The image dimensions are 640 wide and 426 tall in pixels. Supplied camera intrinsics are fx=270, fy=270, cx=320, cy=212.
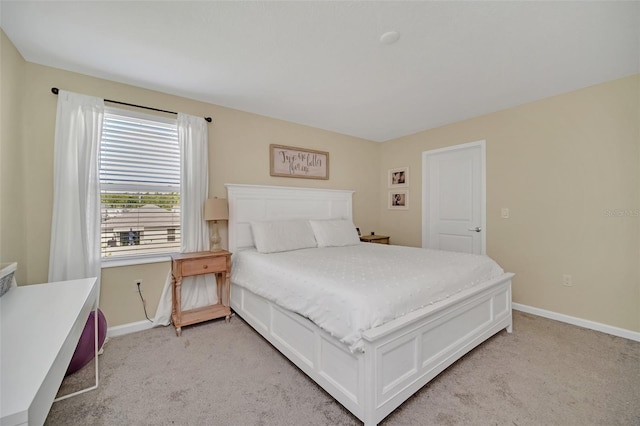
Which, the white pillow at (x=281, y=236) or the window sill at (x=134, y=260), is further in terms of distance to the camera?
the white pillow at (x=281, y=236)

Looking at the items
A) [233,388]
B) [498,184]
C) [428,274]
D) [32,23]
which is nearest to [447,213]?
[498,184]

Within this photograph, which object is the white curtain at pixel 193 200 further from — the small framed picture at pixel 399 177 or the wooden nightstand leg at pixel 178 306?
the small framed picture at pixel 399 177

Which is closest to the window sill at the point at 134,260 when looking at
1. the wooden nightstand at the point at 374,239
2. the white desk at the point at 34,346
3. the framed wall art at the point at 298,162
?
the white desk at the point at 34,346

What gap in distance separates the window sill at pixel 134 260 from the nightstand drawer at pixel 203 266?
1.27ft

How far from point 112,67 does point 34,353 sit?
246 centimetres

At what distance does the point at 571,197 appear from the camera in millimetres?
2830

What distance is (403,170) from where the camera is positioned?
4.46 meters

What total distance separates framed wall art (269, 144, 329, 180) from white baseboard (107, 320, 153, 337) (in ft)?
7.13

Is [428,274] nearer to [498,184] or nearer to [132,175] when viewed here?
[498,184]

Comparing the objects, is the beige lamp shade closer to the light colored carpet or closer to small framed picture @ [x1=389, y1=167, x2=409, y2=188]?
the light colored carpet

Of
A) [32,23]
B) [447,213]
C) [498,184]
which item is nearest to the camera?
[32,23]

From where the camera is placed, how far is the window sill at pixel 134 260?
100 inches

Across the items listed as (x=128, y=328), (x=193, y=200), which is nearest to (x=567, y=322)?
(x=193, y=200)

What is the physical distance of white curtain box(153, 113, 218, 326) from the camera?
287 centimetres
